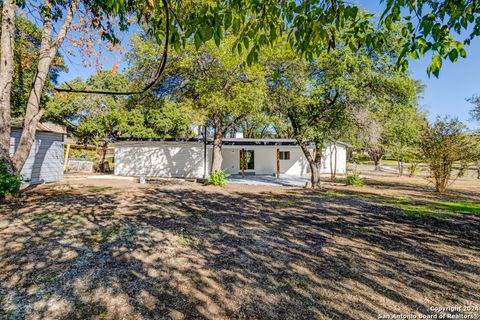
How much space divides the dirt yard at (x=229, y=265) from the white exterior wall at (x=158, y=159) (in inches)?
471

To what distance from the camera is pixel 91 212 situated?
6.68m

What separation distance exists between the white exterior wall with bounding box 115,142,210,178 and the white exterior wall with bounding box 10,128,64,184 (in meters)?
5.54

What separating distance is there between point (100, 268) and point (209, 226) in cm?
261

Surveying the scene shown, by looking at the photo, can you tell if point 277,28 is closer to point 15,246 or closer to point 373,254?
point 373,254

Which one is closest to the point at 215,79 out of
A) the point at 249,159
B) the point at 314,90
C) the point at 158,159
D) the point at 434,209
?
the point at 314,90

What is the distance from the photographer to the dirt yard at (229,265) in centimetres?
266

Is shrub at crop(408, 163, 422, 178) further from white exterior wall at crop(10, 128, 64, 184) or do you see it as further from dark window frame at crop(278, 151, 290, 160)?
white exterior wall at crop(10, 128, 64, 184)

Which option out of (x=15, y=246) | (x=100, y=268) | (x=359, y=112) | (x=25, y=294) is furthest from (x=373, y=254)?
(x=359, y=112)

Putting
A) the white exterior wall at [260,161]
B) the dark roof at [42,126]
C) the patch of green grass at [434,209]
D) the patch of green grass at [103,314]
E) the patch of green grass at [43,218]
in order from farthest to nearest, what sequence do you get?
the white exterior wall at [260,161] < the dark roof at [42,126] < the patch of green grass at [434,209] < the patch of green grass at [43,218] < the patch of green grass at [103,314]

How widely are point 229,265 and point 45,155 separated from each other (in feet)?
42.7

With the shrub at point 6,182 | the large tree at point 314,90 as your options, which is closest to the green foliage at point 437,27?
the large tree at point 314,90

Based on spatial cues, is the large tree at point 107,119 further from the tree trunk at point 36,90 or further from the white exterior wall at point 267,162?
the tree trunk at point 36,90

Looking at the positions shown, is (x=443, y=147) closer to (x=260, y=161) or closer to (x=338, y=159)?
(x=260, y=161)

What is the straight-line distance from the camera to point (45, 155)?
1252cm
